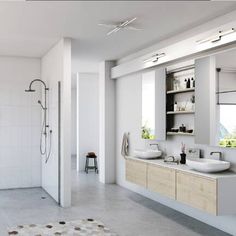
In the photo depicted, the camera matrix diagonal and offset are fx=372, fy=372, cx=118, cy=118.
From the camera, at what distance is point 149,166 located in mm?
5832

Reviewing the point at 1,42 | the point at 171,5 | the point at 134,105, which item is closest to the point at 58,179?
the point at 134,105

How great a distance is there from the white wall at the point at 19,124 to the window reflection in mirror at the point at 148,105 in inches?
95.5

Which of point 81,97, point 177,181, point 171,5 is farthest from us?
point 81,97

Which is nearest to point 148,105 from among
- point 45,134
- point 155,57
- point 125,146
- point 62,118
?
point 155,57

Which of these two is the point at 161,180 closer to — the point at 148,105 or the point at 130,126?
the point at 148,105

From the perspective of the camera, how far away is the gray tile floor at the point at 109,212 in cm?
488

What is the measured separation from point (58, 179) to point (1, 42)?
2.55 m

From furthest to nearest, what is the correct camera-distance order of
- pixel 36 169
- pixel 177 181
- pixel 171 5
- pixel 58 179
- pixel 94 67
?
pixel 94 67, pixel 36 169, pixel 58 179, pixel 177 181, pixel 171 5

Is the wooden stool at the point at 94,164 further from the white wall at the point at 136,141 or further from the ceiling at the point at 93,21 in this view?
the ceiling at the point at 93,21

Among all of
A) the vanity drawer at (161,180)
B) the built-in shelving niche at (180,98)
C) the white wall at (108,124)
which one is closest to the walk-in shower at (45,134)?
the white wall at (108,124)

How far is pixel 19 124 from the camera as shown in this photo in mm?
7793

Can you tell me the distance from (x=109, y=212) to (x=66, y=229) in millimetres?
1025

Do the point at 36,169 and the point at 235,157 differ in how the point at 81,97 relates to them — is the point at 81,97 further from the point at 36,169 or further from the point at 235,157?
the point at 235,157

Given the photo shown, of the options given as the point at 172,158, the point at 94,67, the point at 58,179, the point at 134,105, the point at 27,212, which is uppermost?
the point at 94,67
